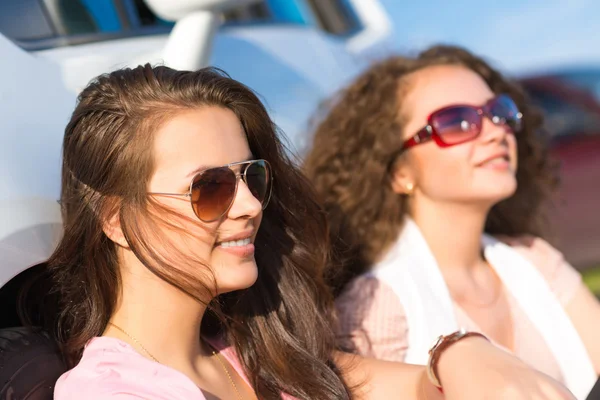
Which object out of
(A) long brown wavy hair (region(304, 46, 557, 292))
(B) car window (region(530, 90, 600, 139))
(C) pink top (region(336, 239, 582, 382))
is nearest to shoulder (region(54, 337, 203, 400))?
(C) pink top (region(336, 239, 582, 382))

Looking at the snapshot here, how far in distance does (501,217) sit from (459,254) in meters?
0.52

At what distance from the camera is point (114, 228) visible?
172 cm

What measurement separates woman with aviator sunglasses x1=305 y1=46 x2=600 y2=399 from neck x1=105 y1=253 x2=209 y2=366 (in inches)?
27.0

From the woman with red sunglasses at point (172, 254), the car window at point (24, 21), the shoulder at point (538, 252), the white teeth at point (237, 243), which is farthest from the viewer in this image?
the shoulder at point (538, 252)

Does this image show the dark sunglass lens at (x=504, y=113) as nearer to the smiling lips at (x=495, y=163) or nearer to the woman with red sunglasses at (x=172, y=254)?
the smiling lips at (x=495, y=163)

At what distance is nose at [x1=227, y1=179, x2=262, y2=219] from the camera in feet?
5.68

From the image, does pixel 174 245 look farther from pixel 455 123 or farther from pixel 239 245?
pixel 455 123

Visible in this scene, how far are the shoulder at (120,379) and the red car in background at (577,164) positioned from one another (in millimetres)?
4056

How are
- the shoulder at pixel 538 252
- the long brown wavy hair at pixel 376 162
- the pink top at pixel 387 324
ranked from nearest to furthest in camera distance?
1. the pink top at pixel 387 324
2. the long brown wavy hair at pixel 376 162
3. the shoulder at pixel 538 252

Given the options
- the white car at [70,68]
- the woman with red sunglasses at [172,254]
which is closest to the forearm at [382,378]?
the woman with red sunglasses at [172,254]

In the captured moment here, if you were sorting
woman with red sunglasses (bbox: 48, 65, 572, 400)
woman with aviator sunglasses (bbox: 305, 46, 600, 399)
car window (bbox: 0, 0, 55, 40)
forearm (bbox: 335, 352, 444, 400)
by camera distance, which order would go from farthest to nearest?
woman with aviator sunglasses (bbox: 305, 46, 600, 399) → car window (bbox: 0, 0, 55, 40) → forearm (bbox: 335, 352, 444, 400) → woman with red sunglasses (bbox: 48, 65, 572, 400)

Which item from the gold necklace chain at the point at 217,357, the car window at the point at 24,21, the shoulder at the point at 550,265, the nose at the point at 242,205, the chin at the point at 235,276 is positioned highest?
the car window at the point at 24,21

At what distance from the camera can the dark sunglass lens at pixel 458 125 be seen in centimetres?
261

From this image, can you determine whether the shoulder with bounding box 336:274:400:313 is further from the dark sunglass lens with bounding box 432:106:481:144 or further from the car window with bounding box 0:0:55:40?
the car window with bounding box 0:0:55:40
